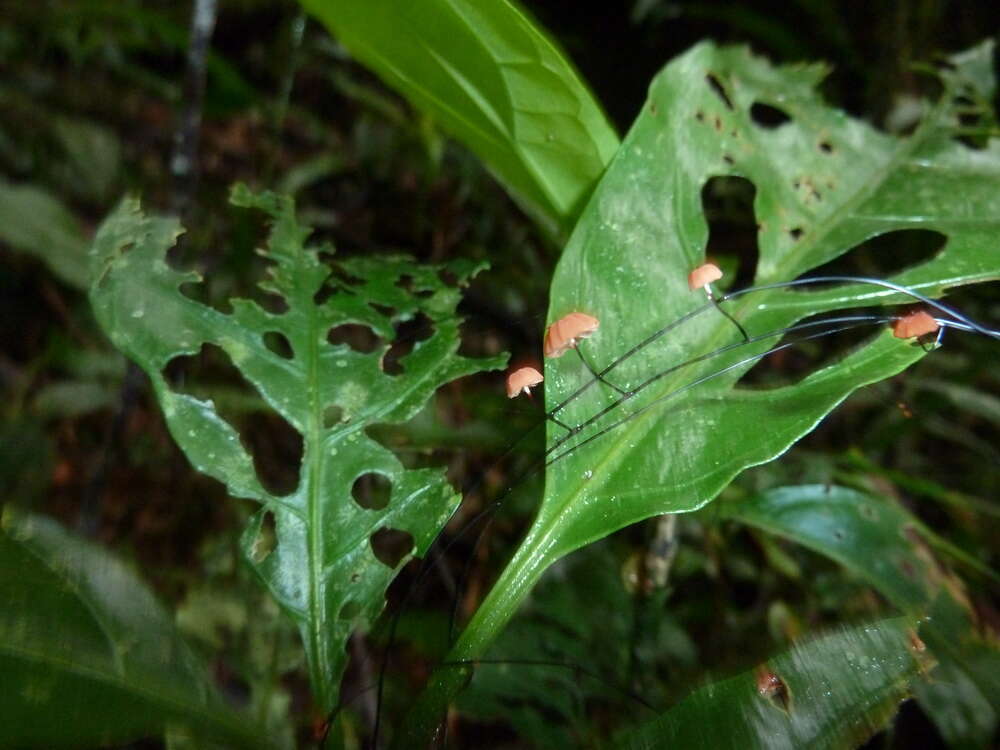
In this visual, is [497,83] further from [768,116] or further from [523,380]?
[768,116]

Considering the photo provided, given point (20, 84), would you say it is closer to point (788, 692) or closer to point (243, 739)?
point (243, 739)

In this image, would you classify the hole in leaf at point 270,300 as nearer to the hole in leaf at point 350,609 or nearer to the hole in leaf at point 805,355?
the hole in leaf at point 805,355

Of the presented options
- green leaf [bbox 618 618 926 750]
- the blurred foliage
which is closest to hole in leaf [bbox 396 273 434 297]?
the blurred foliage

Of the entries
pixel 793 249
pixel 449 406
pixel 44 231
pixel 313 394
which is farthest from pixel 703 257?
pixel 44 231

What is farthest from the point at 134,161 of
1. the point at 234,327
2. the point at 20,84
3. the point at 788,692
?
the point at 788,692

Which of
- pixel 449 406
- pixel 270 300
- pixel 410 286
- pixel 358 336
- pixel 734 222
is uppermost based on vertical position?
pixel 270 300

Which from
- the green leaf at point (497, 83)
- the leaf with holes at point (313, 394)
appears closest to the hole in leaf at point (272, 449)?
the leaf with holes at point (313, 394)
